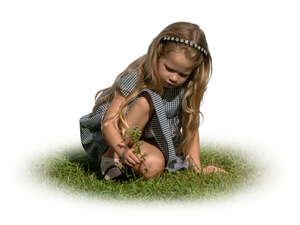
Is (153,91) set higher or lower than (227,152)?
higher

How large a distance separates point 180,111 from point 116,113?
622 mm

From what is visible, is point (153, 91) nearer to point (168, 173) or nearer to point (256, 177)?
point (168, 173)

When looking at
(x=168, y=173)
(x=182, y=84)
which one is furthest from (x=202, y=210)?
(x=182, y=84)

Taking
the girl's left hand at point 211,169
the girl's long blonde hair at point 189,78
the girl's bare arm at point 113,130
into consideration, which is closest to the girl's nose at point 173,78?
the girl's long blonde hair at point 189,78

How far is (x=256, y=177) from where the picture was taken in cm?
521

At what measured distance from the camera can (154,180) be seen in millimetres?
5008

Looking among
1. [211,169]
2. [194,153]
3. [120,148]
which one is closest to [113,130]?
[120,148]

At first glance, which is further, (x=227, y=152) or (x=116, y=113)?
(x=227, y=152)

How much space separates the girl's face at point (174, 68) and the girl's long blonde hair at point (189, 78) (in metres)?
0.04

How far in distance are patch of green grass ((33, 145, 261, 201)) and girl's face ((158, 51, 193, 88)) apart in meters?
0.82

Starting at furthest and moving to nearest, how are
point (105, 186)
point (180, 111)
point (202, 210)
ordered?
point (180, 111)
point (105, 186)
point (202, 210)

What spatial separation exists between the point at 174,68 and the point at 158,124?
58 cm

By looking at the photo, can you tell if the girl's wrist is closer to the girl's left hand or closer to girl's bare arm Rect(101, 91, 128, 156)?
girl's bare arm Rect(101, 91, 128, 156)

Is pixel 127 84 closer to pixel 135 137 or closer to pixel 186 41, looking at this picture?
pixel 135 137
